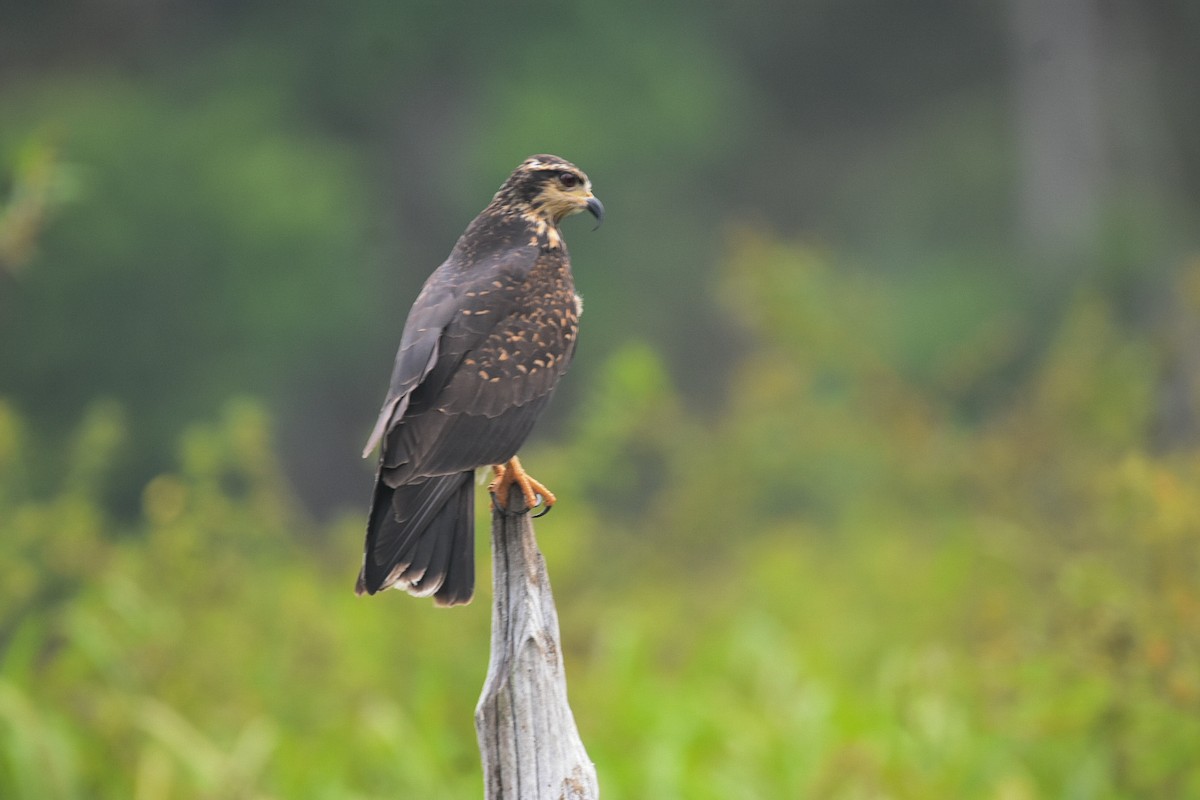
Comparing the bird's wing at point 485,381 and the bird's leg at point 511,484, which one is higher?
the bird's wing at point 485,381

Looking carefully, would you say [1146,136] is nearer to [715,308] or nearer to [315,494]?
[715,308]

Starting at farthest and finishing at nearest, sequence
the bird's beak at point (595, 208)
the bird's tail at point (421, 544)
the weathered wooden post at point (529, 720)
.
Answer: the bird's beak at point (595, 208) → the bird's tail at point (421, 544) → the weathered wooden post at point (529, 720)

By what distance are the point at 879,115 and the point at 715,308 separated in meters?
5.24

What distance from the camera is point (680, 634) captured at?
7426 mm

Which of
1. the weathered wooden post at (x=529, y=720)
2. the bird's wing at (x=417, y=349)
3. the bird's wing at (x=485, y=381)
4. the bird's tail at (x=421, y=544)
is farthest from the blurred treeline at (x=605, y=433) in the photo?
the weathered wooden post at (x=529, y=720)

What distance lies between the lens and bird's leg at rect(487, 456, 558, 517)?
3.59 m

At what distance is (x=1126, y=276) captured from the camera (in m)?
12.8

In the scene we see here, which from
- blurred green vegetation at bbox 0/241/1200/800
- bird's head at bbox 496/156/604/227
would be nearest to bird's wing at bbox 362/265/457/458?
bird's head at bbox 496/156/604/227

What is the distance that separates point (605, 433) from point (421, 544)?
254cm

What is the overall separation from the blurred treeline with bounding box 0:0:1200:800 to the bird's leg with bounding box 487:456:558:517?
162 cm

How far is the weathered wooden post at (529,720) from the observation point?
3.22 metres

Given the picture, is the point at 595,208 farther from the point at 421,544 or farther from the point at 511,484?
the point at 421,544

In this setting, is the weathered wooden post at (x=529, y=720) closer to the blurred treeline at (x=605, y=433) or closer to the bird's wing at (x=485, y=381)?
the bird's wing at (x=485, y=381)

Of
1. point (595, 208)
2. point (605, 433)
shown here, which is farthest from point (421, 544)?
point (605, 433)
